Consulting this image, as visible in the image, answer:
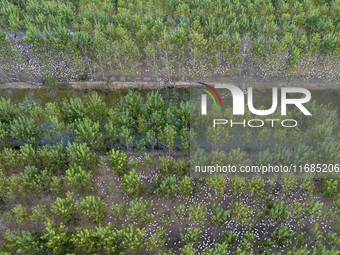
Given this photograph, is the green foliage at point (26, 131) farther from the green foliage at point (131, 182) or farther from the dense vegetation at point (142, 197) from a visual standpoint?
the green foliage at point (131, 182)

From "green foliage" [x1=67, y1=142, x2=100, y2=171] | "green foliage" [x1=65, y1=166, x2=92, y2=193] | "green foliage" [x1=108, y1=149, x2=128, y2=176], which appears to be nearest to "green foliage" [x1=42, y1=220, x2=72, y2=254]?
"green foliage" [x1=65, y1=166, x2=92, y2=193]

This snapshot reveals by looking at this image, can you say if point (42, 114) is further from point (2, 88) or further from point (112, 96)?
point (2, 88)

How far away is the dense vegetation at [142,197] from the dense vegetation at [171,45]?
609 inches

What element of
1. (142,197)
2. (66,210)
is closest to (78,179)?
(66,210)

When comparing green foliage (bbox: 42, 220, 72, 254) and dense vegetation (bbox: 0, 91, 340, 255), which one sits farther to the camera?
dense vegetation (bbox: 0, 91, 340, 255)

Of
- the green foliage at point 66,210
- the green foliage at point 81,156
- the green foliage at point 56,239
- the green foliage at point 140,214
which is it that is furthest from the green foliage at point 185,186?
the green foliage at point 56,239

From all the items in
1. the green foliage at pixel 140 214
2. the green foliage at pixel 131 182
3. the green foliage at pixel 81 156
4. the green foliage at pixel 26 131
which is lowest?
the green foliage at pixel 140 214

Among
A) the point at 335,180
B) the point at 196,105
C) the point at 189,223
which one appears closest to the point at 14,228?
the point at 189,223

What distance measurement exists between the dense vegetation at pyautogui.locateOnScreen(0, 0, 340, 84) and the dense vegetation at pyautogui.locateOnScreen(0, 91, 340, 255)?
15479 millimetres

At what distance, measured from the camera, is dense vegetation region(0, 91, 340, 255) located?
24.1m

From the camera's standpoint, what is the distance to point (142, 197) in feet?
95.9

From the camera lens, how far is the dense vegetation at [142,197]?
24.1 metres

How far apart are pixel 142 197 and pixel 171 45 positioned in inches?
1091

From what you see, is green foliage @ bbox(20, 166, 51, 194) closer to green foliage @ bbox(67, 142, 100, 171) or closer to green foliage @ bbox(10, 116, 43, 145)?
green foliage @ bbox(67, 142, 100, 171)
